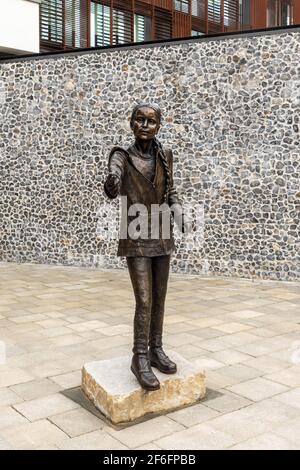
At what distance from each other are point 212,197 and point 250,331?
13.2 feet

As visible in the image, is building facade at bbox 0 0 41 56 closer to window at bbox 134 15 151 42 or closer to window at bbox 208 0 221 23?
window at bbox 134 15 151 42

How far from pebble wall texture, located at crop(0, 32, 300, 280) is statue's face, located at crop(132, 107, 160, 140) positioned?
566 centimetres

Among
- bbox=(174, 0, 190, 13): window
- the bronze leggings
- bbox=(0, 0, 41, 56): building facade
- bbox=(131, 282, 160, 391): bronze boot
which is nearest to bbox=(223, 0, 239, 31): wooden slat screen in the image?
bbox=(174, 0, 190, 13): window

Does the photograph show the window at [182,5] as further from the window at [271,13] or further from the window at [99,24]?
the window at [271,13]

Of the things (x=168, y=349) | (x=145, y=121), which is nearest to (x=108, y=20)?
(x=168, y=349)

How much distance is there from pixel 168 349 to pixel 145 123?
2.46 m

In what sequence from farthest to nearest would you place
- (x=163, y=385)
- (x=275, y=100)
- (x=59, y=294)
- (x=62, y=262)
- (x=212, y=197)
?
1. (x=62, y=262)
2. (x=212, y=197)
3. (x=275, y=100)
4. (x=59, y=294)
5. (x=163, y=385)

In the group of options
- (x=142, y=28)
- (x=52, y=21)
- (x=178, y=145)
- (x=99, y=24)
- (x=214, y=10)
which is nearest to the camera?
(x=178, y=145)

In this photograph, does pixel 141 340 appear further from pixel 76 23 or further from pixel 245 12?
pixel 245 12

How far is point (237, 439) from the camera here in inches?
131

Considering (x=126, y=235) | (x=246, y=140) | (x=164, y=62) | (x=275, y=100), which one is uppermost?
(x=164, y=62)

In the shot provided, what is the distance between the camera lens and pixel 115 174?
3551 mm

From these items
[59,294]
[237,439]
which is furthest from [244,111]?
[237,439]
